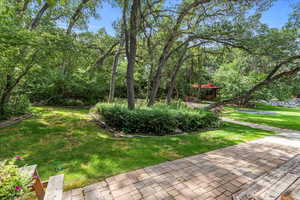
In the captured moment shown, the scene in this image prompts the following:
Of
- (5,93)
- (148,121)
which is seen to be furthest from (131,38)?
(5,93)

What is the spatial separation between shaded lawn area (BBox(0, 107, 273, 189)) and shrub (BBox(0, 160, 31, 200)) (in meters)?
1.15

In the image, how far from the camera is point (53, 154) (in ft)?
11.1

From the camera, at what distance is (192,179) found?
96.3 inches

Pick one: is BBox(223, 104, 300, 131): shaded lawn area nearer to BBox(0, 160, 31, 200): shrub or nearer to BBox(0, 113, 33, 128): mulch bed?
BBox(0, 160, 31, 200): shrub

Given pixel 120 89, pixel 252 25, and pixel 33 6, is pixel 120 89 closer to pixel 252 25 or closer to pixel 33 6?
pixel 33 6

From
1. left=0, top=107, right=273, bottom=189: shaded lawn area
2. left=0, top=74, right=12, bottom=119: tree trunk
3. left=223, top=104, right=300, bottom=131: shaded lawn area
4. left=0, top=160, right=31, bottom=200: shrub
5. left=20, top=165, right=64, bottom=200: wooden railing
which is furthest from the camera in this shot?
left=223, top=104, right=300, bottom=131: shaded lawn area

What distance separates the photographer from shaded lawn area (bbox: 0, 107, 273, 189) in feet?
8.95

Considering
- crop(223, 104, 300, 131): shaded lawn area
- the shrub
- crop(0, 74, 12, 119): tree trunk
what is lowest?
crop(223, 104, 300, 131): shaded lawn area

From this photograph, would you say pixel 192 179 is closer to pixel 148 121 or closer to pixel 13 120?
pixel 148 121

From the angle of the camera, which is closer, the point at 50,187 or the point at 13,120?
the point at 50,187

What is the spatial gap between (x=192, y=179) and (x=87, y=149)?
2.78m

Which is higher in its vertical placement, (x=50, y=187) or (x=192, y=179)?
(x=50, y=187)

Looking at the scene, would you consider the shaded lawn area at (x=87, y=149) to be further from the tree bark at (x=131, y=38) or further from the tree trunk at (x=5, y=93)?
the tree bark at (x=131, y=38)

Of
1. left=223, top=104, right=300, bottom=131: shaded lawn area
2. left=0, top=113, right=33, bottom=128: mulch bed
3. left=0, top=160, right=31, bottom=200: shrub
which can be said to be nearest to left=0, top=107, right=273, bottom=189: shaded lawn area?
left=0, top=113, right=33, bottom=128: mulch bed
